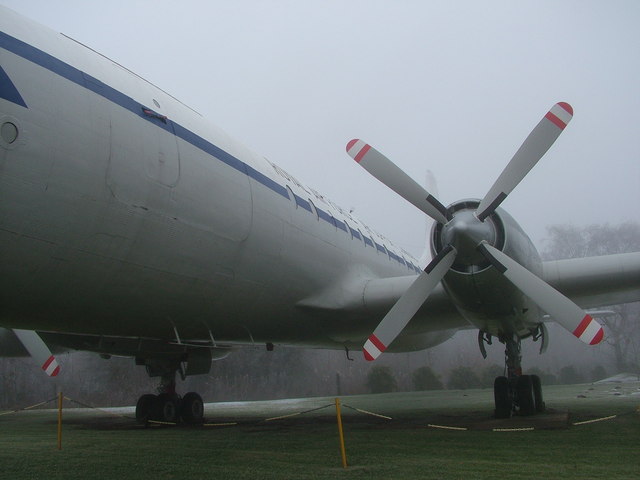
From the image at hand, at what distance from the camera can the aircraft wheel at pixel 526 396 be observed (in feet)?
30.0

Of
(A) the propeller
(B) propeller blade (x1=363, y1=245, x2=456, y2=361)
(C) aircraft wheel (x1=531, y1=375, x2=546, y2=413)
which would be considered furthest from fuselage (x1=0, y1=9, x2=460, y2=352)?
(C) aircraft wheel (x1=531, y1=375, x2=546, y2=413)

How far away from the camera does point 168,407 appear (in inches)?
445

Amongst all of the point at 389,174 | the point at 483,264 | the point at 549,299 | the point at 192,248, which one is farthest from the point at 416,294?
the point at 192,248

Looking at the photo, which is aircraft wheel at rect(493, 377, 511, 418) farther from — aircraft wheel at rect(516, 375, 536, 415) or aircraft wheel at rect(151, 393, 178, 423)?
aircraft wheel at rect(151, 393, 178, 423)

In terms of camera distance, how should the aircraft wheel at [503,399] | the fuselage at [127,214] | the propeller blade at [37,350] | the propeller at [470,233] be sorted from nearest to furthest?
the fuselage at [127,214] → the propeller at [470,233] → the aircraft wheel at [503,399] → the propeller blade at [37,350]

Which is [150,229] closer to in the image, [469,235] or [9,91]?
[9,91]

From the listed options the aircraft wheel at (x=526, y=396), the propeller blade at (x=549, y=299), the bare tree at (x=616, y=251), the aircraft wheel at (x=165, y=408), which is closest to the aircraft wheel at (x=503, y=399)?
the aircraft wheel at (x=526, y=396)

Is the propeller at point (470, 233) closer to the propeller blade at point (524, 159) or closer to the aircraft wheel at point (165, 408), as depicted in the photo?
the propeller blade at point (524, 159)

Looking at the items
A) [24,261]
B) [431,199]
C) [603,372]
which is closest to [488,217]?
[431,199]

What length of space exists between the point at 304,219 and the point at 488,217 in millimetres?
3045

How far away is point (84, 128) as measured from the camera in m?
5.46

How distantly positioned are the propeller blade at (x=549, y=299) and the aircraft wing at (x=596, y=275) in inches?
54.5

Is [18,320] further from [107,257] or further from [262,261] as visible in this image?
[262,261]

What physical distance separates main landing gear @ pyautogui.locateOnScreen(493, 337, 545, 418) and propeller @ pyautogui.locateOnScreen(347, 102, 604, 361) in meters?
2.31
